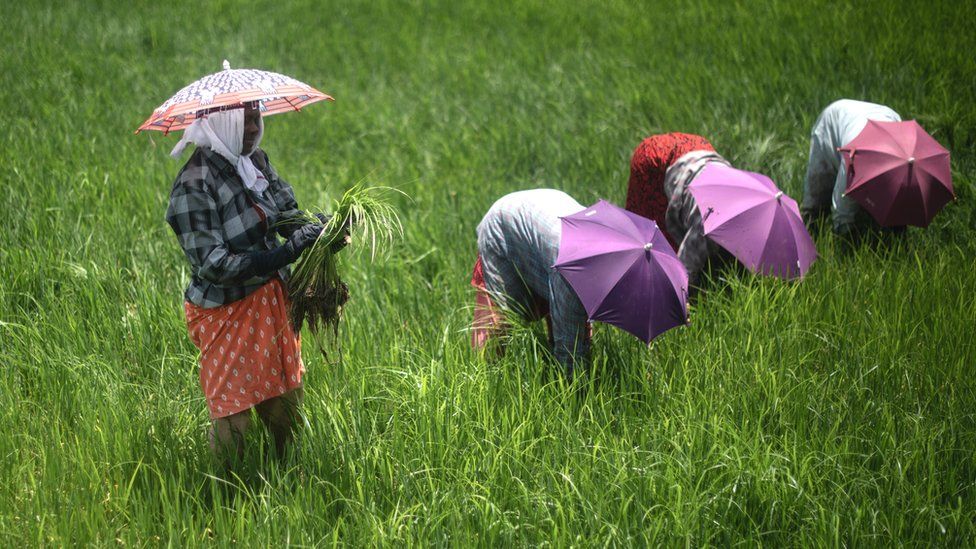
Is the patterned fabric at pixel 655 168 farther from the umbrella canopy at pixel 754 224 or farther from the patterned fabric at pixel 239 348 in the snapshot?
the patterned fabric at pixel 239 348

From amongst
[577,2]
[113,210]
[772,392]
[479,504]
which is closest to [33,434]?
[479,504]

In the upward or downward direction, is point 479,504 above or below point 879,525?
above

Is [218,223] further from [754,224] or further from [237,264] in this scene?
[754,224]

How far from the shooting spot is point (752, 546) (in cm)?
252

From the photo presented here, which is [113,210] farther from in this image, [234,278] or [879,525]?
[879,525]

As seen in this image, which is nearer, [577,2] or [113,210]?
[113,210]

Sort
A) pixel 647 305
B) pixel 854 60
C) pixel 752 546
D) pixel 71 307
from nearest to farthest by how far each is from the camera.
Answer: pixel 752 546, pixel 647 305, pixel 71 307, pixel 854 60

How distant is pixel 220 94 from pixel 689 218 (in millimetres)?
2093

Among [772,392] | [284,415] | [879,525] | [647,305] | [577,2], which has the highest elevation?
[577,2]

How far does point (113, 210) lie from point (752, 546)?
13.2 ft

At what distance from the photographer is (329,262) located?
2719 mm

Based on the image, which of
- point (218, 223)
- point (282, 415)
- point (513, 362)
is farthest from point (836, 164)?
point (218, 223)

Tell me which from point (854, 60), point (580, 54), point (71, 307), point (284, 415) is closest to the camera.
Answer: point (284, 415)

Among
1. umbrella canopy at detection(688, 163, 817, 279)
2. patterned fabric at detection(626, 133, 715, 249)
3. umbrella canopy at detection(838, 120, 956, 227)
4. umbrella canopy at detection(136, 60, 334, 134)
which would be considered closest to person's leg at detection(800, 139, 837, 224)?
umbrella canopy at detection(838, 120, 956, 227)
